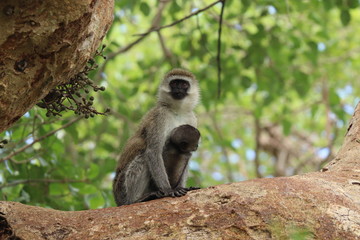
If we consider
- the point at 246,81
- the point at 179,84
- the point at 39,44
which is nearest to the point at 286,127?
the point at 246,81

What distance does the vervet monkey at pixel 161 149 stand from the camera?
670 centimetres

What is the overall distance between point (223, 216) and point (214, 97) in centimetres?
740

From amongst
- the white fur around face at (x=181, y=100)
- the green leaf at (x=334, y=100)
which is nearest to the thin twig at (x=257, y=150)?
the green leaf at (x=334, y=100)

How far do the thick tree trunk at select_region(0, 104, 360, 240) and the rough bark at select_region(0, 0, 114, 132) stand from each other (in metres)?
0.99

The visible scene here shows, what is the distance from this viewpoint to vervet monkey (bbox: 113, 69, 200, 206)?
6.70m

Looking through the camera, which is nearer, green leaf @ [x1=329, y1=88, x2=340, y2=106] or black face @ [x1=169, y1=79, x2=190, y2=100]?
black face @ [x1=169, y1=79, x2=190, y2=100]

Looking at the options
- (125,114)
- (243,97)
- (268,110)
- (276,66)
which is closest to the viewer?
(125,114)

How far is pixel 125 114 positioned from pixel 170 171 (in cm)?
359

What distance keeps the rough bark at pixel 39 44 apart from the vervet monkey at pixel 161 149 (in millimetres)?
2642

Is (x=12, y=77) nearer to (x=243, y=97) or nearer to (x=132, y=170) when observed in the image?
(x=132, y=170)

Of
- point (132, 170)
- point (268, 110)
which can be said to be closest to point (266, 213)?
point (132, 170)

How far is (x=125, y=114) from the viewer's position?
419 inches

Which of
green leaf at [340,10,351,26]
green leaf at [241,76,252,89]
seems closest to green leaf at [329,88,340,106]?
green leaf at [241,76,252,89]

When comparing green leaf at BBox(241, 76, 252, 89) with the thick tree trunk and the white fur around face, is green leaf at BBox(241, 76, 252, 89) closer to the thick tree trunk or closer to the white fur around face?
the white fur around face
